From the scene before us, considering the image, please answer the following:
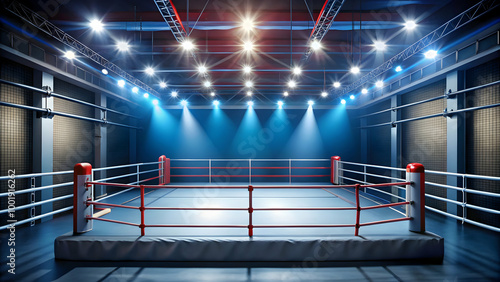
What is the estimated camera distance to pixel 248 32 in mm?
4590

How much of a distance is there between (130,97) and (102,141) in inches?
88.4

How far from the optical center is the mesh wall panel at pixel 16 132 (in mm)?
4070

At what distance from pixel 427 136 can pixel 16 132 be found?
9720 millimetres

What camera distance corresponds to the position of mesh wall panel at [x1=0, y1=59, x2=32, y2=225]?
160 inches

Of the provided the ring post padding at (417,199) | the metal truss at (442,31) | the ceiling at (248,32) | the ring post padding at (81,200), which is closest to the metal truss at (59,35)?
the ceiling at (248,32)

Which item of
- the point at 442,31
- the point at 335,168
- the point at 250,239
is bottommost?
the point at 250,239

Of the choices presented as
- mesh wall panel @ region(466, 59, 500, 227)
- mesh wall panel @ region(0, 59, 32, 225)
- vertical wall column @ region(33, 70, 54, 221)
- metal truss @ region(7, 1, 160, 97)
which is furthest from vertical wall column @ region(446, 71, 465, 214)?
mesh wall panel @ region(0, 59, 32, 225)

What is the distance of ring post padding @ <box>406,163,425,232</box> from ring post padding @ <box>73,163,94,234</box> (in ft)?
15.4

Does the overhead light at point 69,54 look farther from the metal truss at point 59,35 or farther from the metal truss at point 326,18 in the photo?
the metal truss at point 326,18

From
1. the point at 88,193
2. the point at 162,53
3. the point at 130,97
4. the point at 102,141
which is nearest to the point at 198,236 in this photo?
the point at 88,193

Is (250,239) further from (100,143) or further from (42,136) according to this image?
(100,143)

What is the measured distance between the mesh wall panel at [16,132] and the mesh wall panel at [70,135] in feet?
2.06

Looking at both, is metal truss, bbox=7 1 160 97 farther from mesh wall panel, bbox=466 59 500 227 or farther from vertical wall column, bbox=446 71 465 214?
Answer: mesh wall panel, bbox=466 59 500 227

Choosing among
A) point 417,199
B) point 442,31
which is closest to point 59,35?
point 417,199
